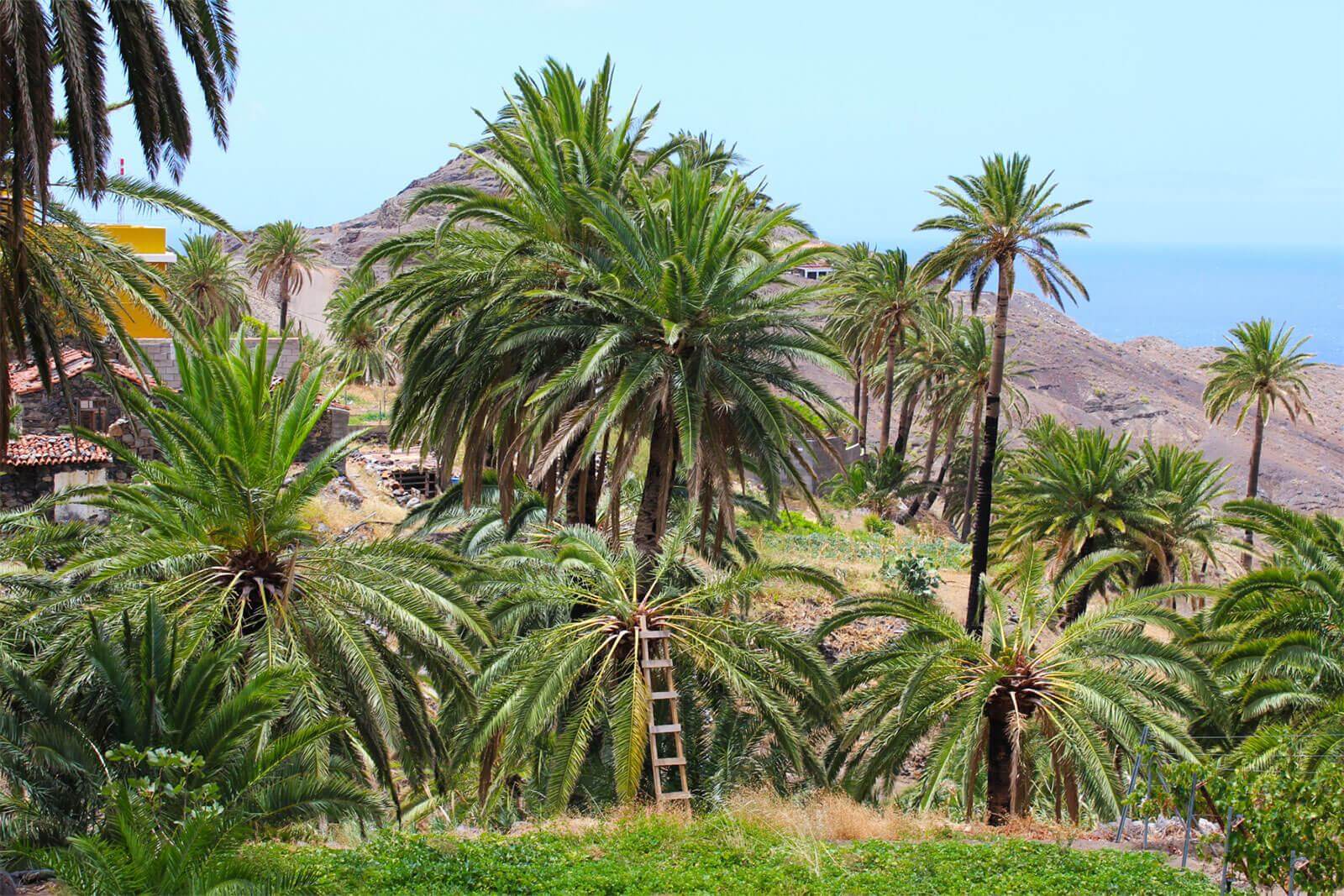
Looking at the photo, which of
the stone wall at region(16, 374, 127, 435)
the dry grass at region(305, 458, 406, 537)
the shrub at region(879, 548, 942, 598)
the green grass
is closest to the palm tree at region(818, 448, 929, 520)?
the shrub at region(879, 548, 942, 598)

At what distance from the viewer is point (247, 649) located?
11.8m

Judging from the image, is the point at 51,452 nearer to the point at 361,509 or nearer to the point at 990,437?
the point at 361,509

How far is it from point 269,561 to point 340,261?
343 ft

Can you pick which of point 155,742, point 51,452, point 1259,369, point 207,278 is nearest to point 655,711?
point 155,742

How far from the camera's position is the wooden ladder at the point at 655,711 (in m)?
14.3

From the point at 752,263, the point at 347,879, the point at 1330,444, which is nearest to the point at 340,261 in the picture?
the point at 1330,444

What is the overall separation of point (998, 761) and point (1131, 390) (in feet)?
346

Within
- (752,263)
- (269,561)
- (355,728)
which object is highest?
(752,263)

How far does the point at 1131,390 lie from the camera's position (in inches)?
4439

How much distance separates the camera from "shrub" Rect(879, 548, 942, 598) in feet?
99.4

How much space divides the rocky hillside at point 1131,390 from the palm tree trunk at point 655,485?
6632 cm

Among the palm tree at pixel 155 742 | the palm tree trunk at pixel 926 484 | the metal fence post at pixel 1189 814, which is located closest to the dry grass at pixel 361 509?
the palm tree at pixel 155 742

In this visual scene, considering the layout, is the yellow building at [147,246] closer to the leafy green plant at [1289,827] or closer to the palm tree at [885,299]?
the palm tree at [885,299]

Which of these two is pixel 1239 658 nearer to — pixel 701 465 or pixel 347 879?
pixel 701 465
